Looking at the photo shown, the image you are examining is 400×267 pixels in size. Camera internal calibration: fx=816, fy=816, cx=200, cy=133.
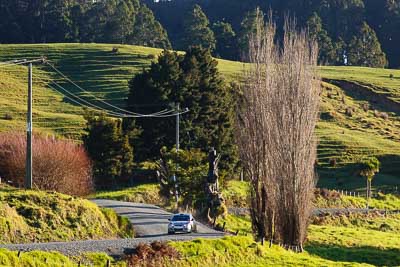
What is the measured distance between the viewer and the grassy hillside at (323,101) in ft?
263

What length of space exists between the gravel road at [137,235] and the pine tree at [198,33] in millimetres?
87773

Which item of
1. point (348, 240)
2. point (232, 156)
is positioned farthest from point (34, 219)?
point (232, 156)

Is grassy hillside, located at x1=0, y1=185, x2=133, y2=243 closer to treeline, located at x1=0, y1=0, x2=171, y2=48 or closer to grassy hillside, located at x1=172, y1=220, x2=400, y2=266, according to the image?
grassy hillside, located at x1=172, y1=220, x2=400, y2=266

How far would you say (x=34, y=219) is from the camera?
123 ft

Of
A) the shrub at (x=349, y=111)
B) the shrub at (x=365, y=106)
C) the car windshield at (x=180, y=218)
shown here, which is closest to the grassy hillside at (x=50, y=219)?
the car windshield at (x=180, y=218)

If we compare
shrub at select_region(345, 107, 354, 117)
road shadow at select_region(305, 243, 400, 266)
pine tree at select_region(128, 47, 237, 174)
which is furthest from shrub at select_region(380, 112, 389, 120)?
road shadow at select_region(305, 243, 400, 266)

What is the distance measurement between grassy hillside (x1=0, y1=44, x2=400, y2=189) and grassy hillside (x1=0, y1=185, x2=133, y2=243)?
110 feet

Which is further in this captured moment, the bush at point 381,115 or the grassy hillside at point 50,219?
the bush at point 381,115

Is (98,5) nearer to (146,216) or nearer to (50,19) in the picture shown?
(50,19)

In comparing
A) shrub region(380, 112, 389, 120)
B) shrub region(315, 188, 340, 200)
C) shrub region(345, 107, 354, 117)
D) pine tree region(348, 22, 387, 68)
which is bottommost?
shrub region(315, 188, 340, 200)

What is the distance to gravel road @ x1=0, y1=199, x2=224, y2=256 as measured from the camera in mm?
31297

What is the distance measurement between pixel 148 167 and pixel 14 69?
1691 inches

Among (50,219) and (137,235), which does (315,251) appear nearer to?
(137,235)

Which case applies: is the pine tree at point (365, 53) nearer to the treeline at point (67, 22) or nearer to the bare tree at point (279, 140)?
the treeline at point (67, 22)
